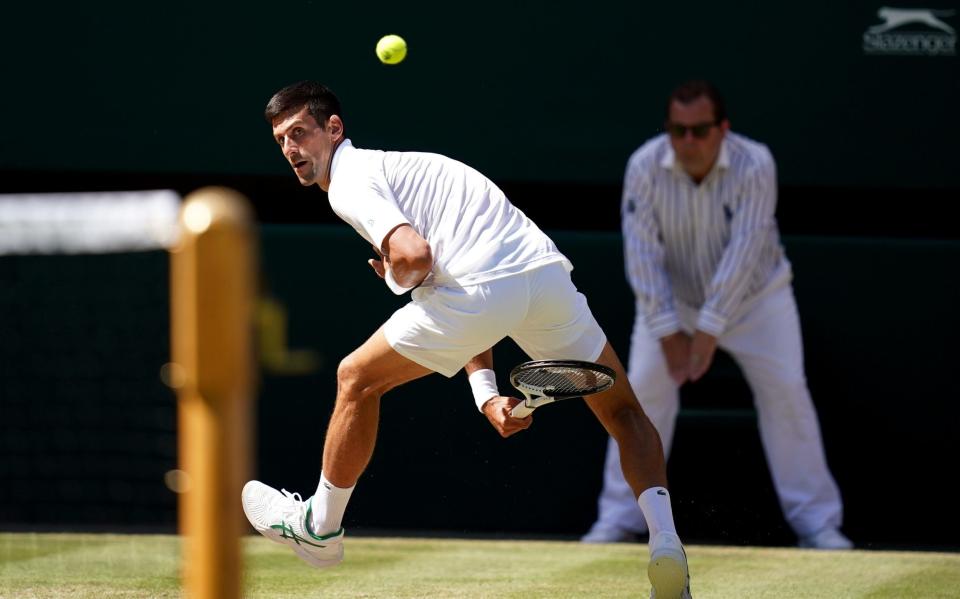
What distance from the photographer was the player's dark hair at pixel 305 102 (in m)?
4.45

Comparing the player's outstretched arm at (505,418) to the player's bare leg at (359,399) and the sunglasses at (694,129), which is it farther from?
the sunglasses at (694,129)

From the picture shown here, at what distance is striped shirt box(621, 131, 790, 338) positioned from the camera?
600cm

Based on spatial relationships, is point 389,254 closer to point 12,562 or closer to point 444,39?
point 12,562

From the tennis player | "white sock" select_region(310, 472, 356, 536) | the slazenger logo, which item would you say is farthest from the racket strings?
the slazenger logo

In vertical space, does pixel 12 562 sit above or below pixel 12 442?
below

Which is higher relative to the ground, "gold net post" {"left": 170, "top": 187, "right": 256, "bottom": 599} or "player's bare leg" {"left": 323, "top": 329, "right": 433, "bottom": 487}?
"gold net post" {"left": 170, "top": 187, "right": 256, "bottom": 599}

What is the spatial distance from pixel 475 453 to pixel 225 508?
14.1 ft

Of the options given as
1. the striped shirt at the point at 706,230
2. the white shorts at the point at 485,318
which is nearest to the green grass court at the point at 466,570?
the white shorts at the point at 485,318

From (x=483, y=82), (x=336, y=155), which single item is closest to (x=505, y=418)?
(x=336, y=155)

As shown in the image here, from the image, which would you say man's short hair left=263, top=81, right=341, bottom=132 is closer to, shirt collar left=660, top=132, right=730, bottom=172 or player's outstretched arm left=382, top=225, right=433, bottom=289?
player's outstretched arm left=382, top=225, right=433, bottom=289

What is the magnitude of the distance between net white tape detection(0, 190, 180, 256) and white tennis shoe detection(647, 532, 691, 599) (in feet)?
4.87

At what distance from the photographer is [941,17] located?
645 centimetres

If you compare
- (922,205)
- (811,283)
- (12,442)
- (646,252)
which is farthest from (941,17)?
(12,442)

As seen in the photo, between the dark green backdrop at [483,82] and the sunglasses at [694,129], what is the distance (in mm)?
559
